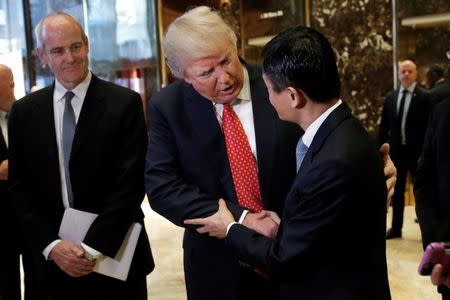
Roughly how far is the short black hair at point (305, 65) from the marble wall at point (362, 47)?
6.27m

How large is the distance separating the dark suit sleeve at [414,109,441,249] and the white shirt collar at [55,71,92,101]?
138 cm

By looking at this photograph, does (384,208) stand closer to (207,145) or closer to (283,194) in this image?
(283,194)

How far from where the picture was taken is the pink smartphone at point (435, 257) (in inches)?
51.4

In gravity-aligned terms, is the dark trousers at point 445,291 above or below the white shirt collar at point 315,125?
below

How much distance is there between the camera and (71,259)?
2.07 metres

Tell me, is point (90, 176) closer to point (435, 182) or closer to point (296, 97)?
point (296, 97)

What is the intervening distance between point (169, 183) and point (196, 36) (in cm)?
48

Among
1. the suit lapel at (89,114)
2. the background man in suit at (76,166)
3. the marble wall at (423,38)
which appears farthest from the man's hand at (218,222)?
the marble wall at (423,38)

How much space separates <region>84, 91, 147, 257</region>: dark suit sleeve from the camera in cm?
208

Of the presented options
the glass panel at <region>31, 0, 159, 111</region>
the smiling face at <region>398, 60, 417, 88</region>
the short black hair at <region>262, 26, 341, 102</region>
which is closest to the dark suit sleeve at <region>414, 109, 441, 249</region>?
the short black hair at <region>262, 26, 341, 102</region>

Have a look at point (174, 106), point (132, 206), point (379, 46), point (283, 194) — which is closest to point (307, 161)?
point (283, 194)

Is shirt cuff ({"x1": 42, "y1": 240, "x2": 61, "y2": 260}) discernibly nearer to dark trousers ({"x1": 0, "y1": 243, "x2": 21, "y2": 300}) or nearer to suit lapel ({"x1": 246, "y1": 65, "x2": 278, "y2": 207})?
dark trousers ({"x1": 0, "y1": 243, "x2": 21, "y2": 300})

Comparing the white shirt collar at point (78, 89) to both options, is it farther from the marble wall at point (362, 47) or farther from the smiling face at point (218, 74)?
the marble wall at point (362, 47)

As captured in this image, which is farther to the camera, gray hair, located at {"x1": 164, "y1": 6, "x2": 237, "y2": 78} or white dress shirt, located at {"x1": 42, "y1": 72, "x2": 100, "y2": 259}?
white dress shirt, located at {"x1": 42, "y1": 72, "x2": 100, "y2": 259}
